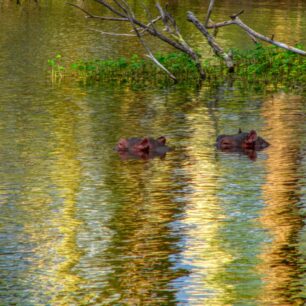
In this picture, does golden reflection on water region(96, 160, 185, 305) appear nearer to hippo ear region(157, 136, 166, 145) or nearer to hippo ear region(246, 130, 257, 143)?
hippo ear region(157, 136, 166, 145)

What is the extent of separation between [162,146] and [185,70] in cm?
1198

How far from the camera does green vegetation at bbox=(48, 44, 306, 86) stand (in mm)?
30266

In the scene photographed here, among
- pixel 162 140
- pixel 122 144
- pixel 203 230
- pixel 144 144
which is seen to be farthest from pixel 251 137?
pixel 203 230

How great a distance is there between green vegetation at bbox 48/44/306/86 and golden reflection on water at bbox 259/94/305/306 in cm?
599

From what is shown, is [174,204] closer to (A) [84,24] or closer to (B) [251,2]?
(A) [84,24]

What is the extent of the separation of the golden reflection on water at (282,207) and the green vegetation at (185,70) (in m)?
5.99

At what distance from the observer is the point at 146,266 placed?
473 inches

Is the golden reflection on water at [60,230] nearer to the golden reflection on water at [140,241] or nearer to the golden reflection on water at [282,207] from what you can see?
the golden reflection on water at [140,241]

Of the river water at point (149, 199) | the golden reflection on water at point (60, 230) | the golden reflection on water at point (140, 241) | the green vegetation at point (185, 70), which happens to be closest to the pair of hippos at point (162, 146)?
the river water at point (149, 199)

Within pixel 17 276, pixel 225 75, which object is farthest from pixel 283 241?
pixel 225 75

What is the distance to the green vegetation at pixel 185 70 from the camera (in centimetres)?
3027

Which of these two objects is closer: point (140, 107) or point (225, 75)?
point (140, 107)

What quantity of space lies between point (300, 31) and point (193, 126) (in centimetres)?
2318

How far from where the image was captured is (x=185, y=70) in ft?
102
